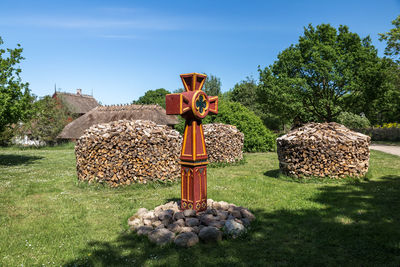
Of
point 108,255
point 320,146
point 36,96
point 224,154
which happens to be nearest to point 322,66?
point 224,154

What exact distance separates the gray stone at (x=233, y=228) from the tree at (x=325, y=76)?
23.3 meters

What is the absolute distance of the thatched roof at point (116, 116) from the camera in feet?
86.2

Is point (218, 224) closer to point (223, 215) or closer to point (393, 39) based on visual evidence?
point (223, 215)

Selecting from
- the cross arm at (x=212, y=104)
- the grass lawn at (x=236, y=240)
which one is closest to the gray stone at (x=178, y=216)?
the grass lawn at (x=236, y=240)

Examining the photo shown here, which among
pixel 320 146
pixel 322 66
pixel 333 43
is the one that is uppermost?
pixel 333 43

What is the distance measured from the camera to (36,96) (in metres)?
29.5

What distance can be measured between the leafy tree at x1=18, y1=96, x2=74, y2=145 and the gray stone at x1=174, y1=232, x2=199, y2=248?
98.3ft

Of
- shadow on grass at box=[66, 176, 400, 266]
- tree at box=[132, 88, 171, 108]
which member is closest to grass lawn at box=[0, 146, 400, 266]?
shadow on grass at box=[66, 176, 400, 266]

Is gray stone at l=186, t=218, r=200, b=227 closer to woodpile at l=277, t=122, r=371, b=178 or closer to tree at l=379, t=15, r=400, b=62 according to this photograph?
woodpile at l=277, t=122, r=371, b=178

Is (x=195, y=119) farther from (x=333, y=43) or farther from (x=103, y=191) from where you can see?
(x=333, y=43)

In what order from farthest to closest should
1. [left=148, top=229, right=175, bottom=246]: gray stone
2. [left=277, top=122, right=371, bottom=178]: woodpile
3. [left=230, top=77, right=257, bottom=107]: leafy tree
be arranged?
1. [left=230, top=77, right=257, bottom=107]: leafy tree
2. [left=277, top=122, right=371, bottom=178]: woodpile
3. [left=148, top=229, right=175, bottom=246]: gray stone

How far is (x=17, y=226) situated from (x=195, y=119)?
4.24 metres

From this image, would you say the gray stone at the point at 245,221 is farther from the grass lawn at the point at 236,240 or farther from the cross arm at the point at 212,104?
the cross arm at the point at 212,104

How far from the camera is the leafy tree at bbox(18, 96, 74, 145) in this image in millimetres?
29814
